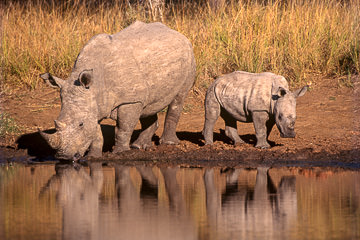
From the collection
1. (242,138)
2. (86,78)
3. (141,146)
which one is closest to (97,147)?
(86,78)

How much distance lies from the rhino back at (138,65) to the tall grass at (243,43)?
348cm

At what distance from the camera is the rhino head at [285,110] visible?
383 inches

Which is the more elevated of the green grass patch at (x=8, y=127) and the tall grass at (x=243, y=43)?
the tall grass at (x=243, y=43)

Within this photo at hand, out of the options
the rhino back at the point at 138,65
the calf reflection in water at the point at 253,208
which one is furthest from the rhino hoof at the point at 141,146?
the calf reflection in water at the point at 253,208

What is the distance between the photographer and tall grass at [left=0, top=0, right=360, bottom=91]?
46.0ft

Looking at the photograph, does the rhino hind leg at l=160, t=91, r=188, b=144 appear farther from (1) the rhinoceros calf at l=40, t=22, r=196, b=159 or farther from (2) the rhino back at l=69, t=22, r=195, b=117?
(2) the rhino back at l=69, t=22, r=195, b=117

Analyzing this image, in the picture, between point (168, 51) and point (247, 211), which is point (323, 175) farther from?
point (168, 51)

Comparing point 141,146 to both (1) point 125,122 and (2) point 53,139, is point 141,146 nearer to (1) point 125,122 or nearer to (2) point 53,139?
(1) point 125,122

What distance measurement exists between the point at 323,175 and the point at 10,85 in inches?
323

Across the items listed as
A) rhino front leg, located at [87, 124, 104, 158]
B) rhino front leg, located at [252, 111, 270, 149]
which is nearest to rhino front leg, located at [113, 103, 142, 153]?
rhino front leg, located at [87, 124, 104, 158]

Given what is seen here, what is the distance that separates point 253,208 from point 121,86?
12.3 ft

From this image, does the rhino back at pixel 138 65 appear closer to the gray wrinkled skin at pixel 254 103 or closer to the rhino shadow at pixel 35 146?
the gray wrinkled skin at pixel 254 103

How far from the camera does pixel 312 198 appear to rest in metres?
6.73

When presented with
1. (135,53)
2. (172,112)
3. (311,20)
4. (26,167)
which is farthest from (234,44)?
(26,167)
